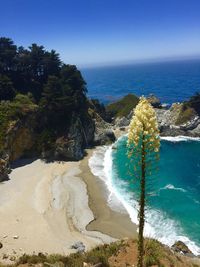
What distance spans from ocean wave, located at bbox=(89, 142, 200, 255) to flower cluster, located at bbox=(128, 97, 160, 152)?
50.5 feet

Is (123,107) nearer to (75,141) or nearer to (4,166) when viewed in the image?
(75,141)

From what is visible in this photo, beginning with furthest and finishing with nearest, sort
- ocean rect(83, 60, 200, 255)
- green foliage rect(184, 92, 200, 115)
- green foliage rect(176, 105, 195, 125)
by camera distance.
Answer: green foliage rect(184, 92, 200, 115) < green foliage rect(176, 105, 195, 125) < ocean rect(83, 60, 200, 255)

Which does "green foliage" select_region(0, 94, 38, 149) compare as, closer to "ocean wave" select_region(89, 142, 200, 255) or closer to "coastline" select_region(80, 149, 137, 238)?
"ocean wave" select_region(89, 142, 200, 255)

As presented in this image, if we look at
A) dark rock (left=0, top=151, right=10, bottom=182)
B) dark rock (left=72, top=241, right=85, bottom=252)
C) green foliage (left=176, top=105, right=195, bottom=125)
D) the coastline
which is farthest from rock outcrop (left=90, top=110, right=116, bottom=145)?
dark rock (left=72, top=241, right=85, bottom=252)

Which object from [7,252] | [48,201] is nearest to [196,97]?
[48,201]

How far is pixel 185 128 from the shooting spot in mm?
74125

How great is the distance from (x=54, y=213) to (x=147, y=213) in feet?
32.9

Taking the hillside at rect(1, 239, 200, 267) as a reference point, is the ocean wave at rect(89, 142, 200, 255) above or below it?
below

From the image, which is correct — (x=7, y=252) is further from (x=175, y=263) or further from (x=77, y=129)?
(x=77, y=129)

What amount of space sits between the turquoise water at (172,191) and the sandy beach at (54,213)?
2857 mm

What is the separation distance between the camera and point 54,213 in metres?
39.0

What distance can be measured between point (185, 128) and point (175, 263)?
183 feet

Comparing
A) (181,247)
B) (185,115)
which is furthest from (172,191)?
(185,115)

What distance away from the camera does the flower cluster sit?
12.5 metres
